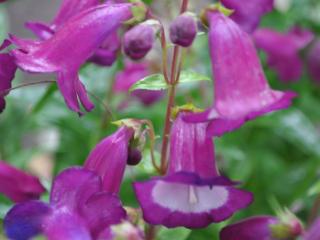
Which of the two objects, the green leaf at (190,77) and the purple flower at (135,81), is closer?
the green leaf at (190,77)

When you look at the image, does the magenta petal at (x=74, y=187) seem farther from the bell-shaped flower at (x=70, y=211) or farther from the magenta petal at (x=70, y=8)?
the magenta petal at (x=70, y=8)

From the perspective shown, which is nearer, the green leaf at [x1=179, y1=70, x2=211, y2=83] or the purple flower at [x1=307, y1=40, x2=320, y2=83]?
the green leaf at [x1=179, y1=70, x2=211, y2=83]

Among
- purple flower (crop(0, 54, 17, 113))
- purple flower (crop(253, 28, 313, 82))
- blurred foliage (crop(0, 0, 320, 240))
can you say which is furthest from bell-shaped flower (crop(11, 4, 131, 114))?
purple flower (crop(253, 28, 313, 82))

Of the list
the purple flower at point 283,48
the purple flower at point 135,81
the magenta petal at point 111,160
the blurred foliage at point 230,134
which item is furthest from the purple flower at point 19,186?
the purple flower at point 283,48

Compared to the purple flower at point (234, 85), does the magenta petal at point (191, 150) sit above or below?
below

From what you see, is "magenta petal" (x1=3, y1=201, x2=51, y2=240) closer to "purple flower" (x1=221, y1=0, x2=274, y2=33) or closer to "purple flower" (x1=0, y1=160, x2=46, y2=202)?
"purple flower" (x1=0, y1=160, x2=46, y2=202)

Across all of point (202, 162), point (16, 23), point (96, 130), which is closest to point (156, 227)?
point (202, 162)
